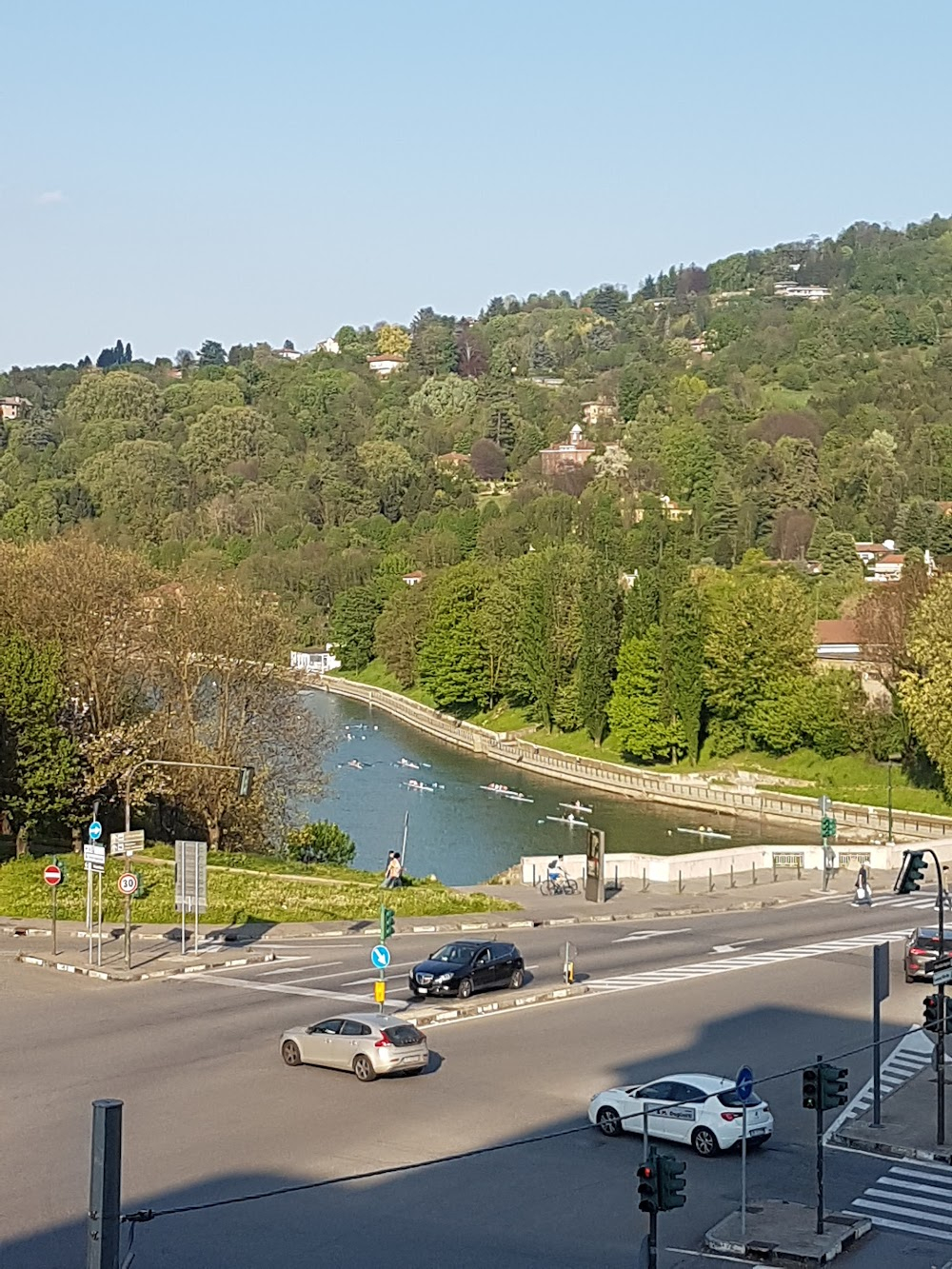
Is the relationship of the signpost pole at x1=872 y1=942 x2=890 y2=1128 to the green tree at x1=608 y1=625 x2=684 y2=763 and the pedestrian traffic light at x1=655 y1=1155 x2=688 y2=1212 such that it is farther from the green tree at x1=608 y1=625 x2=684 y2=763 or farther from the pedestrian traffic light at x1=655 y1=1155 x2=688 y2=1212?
the green tree at x1=608 y1=625 x2=684 y2=763

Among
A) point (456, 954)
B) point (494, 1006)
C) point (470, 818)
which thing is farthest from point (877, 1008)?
point (470, 818)

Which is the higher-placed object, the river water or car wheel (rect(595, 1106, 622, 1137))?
car wheel (rect(595, 1106, 622, 1137))

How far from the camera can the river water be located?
7869 centimetres

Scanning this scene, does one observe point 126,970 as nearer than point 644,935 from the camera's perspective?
Yes

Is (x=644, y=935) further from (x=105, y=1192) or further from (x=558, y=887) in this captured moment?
(x=105, y=1192)

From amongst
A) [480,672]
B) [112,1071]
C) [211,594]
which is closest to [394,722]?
[480,672]

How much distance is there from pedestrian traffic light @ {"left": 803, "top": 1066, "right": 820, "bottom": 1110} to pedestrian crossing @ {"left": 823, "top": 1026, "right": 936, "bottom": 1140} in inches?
161

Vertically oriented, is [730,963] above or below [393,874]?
below

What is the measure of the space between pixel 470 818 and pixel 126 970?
51.6 m

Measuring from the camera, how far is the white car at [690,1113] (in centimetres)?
2539

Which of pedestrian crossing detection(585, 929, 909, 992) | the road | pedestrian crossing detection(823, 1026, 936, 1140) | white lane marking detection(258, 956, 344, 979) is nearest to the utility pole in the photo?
the road

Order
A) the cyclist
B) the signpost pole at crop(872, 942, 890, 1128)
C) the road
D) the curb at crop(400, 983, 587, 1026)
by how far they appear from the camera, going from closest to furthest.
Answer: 1. the road
2. the signpost pole at crop(872, 942, 890, 1128)
3. the curb at crop(400, 983, 587, 1026)
4. the cyclist

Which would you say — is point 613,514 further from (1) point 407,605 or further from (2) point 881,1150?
(2) point 881,1150

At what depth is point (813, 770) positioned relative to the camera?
98.5 m
